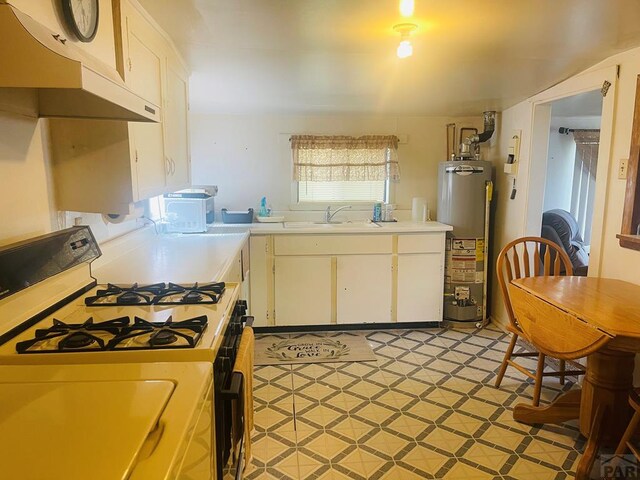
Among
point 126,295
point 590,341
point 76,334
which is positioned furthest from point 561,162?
point 76,334

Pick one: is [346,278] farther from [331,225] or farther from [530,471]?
[530,471]

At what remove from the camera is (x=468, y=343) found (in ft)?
12.1

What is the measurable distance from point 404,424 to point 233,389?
4.98 ft

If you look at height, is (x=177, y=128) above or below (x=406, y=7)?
below

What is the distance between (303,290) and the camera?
3.82 metres

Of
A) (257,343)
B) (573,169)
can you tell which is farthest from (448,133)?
(257,343)

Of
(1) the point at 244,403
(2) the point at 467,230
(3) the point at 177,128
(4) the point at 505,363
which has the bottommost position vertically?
(4) the point at 505,363

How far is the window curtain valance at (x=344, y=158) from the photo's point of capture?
4215 mm

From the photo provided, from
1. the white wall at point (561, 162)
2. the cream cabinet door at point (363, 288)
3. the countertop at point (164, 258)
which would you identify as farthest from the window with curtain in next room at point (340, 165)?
the white wall at point (561, 162)

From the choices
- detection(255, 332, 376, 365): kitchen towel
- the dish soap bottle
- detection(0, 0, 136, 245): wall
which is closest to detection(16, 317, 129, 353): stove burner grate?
detection(0, 0, 136, 245): wall

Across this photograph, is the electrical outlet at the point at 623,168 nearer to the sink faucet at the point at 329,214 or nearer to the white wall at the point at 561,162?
the sink faucet at the point at 329,214

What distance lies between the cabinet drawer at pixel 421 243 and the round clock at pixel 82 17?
2.82 meters

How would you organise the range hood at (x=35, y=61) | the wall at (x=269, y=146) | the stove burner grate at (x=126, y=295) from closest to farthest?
1. the range hood at (x=35, y=61)
2. the stove burner grate at (x=126, y=295)
3. the wall at (x=269, y=146)

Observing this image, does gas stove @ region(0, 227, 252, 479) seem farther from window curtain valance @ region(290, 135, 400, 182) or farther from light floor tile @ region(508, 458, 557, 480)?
window curtain valance @ region(290, 135, 400, 182)
